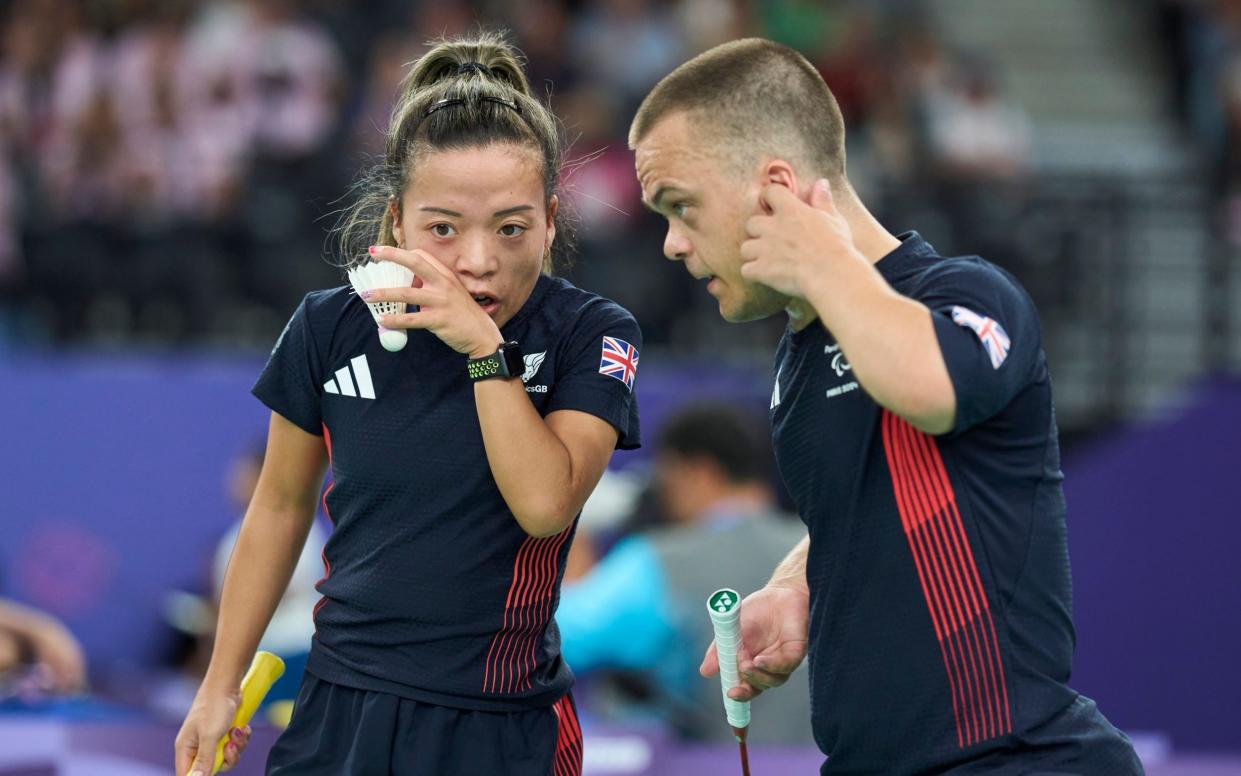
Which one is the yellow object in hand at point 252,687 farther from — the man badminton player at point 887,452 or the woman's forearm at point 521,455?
the man badminton player at point 887,452

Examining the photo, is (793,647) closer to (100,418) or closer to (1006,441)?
(1006,441)

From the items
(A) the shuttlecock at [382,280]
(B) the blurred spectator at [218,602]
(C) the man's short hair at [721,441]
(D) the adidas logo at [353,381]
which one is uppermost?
(C) the man's short hair at [721,441]

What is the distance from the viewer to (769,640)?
3213 mm

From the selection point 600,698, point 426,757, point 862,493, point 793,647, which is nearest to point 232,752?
point 426,757

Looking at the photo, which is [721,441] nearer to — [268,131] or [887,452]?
[887,452]

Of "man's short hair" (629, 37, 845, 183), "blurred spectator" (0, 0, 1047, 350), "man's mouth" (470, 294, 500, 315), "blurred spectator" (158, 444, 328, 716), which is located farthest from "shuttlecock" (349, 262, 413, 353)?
"blurred spectator" (0, 0, 1047, 350)

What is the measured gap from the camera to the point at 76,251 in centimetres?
874

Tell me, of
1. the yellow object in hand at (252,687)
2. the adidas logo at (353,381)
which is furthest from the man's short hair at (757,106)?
the yellow object in hand at (252,687)

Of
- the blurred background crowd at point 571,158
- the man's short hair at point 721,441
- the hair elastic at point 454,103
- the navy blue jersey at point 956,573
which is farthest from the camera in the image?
the blurred background crowd at point 571,158

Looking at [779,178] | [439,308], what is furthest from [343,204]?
[779,178]

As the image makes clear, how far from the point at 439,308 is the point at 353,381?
1.10 ft

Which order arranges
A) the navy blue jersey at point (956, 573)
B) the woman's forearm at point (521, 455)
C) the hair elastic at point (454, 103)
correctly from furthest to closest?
the hair elastic at point (454, 103) → the woman's forearm at point (521, 455) → the navy blue jersey at point (956, 573)

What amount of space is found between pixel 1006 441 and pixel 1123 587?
15.9 feet

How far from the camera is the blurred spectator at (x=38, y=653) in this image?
5.30m
